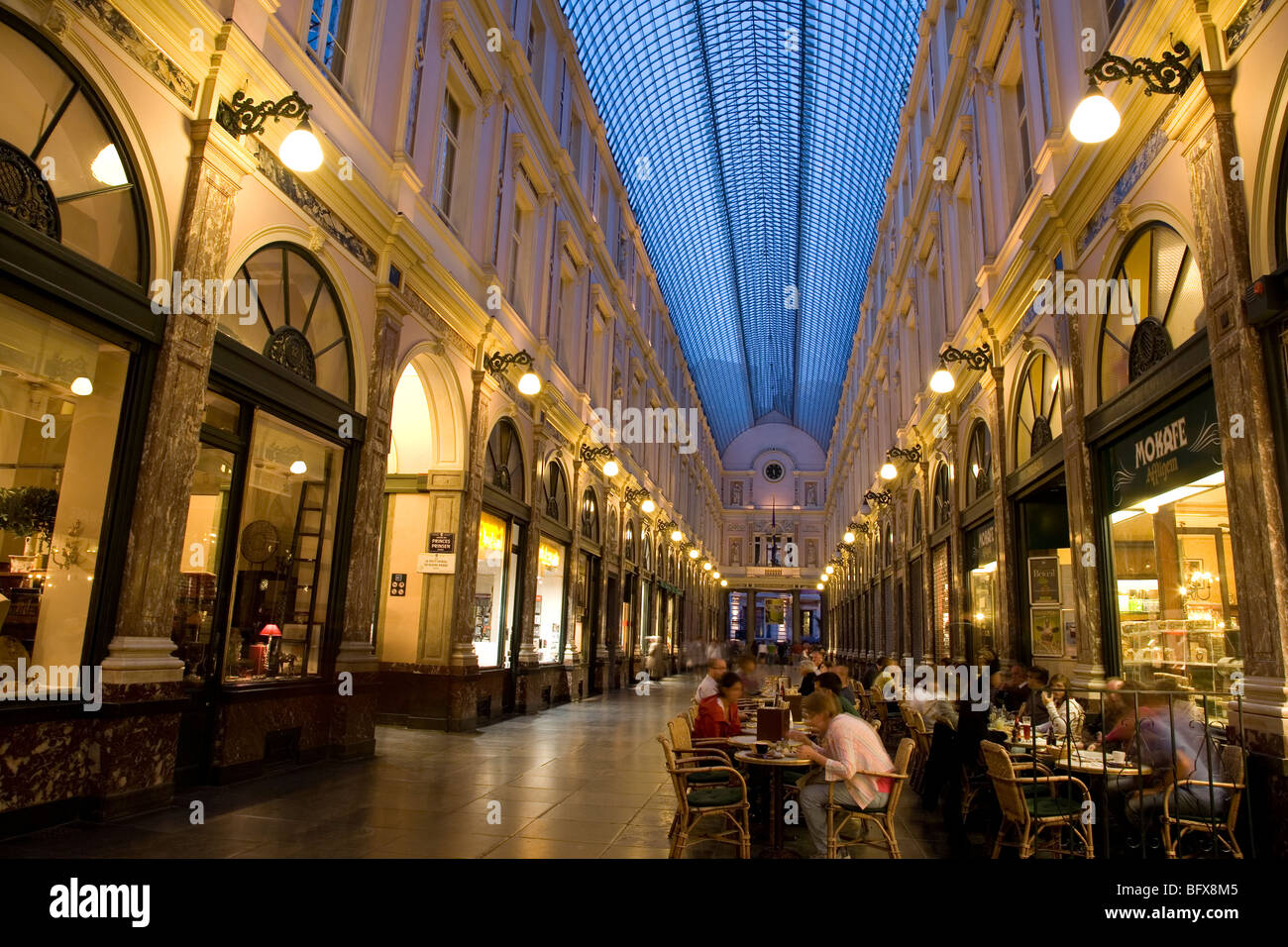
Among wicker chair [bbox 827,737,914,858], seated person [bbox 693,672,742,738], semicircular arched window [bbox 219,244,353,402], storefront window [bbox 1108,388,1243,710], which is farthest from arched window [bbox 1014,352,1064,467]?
semicircular arched window [bbox 219,244,353,402]

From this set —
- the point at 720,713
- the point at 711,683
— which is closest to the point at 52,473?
the point at 720,713

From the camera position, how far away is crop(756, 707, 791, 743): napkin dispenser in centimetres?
655

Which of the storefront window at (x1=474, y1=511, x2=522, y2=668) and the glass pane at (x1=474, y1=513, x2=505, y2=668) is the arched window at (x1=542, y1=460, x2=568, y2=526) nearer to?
the storefront window at (x1=474, y1=511, x2=522, y2=668)

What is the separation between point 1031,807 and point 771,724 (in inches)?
75.9

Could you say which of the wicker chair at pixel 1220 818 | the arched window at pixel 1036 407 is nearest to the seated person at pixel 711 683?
the wicker chair at pixel 1220 818

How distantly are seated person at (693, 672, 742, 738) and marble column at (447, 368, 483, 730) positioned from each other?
4.76 meters

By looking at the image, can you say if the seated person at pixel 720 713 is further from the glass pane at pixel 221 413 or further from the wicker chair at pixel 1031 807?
the glass pane at pixel 221 413

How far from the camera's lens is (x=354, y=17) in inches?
360

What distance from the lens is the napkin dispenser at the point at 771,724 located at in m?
6.55

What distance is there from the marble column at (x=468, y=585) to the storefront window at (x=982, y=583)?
296 inches

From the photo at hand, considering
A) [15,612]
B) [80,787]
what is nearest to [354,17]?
[15,612]

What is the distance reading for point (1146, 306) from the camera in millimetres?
7367

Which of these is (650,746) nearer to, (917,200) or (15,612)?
(15,612)

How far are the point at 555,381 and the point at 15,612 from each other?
38.1 ft
